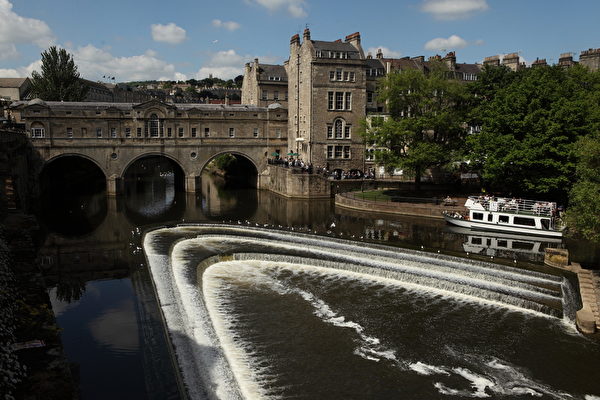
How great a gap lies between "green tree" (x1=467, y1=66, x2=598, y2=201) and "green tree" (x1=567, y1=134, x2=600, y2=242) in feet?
34.0

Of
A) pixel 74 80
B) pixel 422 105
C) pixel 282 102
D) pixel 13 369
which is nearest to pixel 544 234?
pixel 422 105

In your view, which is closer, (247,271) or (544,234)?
(247,271)

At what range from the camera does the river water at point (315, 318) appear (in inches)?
585

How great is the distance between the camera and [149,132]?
57625mm

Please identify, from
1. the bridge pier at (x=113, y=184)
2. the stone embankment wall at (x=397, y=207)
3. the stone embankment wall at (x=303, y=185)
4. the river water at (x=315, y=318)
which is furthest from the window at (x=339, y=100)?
the river water at (x=315, y=318)

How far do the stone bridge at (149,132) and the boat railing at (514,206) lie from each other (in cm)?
3002

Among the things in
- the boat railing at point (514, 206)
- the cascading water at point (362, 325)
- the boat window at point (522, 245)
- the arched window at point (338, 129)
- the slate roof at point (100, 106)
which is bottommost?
the cascading water at point (362, 325)

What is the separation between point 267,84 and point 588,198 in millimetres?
56803

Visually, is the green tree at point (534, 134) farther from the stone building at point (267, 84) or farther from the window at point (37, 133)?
the window at point (37, 133)

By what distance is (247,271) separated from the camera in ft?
83.6

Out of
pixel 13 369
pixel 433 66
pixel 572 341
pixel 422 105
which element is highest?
pixel 433 66

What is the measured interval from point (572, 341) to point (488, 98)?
119ft

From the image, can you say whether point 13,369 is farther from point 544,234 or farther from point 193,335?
point 544,234

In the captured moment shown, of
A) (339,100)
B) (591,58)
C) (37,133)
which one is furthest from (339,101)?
(591,58)
